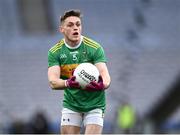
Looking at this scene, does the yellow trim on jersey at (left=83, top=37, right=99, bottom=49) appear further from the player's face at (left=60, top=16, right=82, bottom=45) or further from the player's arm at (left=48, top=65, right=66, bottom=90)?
the player's arm at (left=48, top=65, right=66, bottom=90)

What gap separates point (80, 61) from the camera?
784 cm

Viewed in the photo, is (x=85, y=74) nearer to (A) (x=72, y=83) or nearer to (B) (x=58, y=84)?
(A) (x=72, y=83)

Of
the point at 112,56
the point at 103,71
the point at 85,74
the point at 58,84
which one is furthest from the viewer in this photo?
the point at 112,56

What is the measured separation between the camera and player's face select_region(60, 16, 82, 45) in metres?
7.71

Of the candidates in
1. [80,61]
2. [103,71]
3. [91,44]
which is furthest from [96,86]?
[91,44]

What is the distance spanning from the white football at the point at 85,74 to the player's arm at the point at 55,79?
22cm

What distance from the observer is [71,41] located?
7875mm

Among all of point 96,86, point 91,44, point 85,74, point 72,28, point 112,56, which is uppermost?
point 72,28

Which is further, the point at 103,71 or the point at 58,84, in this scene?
the point at 103,71

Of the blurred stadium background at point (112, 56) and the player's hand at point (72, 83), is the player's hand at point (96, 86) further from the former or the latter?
the blurred stadium background at point (112, 56)

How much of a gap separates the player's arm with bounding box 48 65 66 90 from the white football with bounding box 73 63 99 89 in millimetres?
224

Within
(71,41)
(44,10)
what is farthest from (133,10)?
(71,41)

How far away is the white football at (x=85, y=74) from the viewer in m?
7.40

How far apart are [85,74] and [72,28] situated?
604 mm
